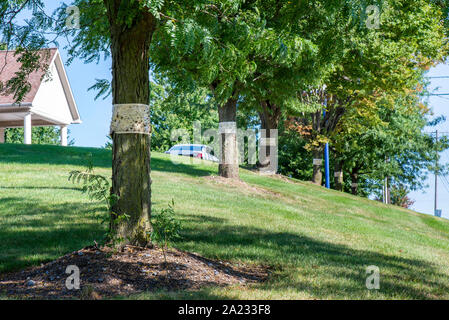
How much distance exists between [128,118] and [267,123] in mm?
18371

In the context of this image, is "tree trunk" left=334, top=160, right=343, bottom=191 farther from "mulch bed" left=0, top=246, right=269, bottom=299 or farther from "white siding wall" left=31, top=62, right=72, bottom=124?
"mulch bed" left=0, top=246, right=269, bottom=299

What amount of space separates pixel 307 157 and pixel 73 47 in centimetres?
3500

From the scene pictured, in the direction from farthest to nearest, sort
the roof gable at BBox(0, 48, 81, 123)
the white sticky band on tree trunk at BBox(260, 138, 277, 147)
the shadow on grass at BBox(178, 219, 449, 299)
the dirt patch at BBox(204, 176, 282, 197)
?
the roof gable at BBox(0, 48, 81, 123) → the white sticky band on tree trunk at BBox(260, 138, 277, 147) → the dirt patch at BBox(204, 176, 282, 197) → the shadow on grass at BBox(178, 219, 449, 299)

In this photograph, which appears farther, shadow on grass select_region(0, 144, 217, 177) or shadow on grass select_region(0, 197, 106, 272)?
shadow on grass select_region(0, 144, 217, 177)

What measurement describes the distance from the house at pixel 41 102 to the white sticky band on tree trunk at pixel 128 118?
19234 mm

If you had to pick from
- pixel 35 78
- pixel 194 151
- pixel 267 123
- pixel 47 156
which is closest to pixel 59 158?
pixel 47 156

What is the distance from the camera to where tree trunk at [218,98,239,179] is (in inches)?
666

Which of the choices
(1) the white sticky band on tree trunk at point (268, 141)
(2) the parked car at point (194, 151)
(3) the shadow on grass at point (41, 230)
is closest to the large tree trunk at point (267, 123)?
(1) the white sticky band on tree trunk at point (268, 141)

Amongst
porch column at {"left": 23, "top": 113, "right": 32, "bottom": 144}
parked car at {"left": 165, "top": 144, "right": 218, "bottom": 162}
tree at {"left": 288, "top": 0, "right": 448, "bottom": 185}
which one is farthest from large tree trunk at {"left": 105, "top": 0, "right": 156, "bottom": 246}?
parked car at {"left": 165, "top": 144, "right": 218, "bottom": 162}

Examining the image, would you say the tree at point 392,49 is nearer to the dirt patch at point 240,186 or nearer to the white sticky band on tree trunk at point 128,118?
the dirt patch at point 240,186

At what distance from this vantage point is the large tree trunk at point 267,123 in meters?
22.9

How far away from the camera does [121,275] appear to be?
16.8 ft

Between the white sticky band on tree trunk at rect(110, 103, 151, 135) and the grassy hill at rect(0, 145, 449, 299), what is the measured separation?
126cm
